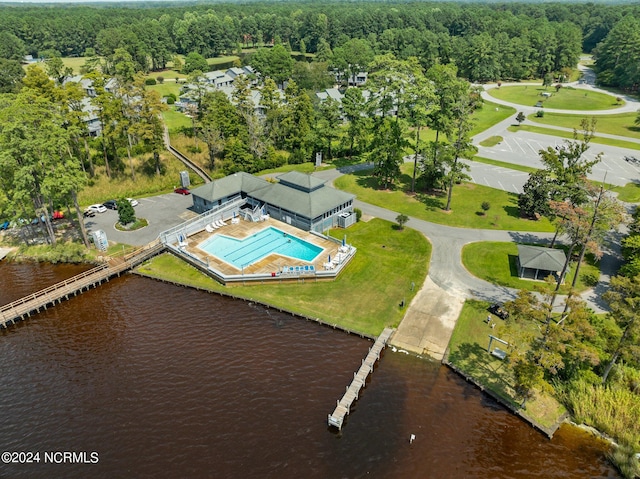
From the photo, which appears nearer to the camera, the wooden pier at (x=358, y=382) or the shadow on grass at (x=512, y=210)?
the wooden pier at (x=358, y=382)

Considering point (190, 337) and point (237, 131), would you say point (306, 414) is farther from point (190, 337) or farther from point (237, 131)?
point (237, 131)

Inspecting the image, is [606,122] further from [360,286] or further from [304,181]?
[360,286]

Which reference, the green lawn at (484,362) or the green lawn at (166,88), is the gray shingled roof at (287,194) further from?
the green lawn at (166,88)

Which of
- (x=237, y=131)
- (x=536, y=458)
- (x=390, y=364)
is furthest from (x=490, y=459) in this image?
(x=237, y=131)

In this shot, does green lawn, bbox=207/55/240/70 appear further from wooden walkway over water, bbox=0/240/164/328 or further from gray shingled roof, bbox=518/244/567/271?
gray shingled roof, bbox=518/244/567/271

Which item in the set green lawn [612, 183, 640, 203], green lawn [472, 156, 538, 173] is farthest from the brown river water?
green lawn [472, 156, 538, 173]

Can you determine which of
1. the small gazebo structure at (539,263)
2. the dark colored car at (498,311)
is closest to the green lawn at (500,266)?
the small gazebo structure at (539,263)
